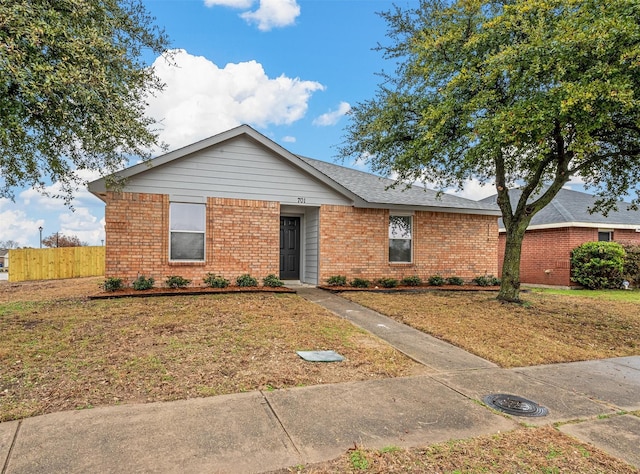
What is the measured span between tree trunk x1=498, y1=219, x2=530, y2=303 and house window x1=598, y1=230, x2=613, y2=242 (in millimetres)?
10141

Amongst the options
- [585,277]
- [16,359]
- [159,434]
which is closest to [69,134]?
[16,359]

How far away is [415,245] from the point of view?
13188mm

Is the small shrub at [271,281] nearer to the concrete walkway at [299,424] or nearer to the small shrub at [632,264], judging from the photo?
the concrete walkway at [299,424]

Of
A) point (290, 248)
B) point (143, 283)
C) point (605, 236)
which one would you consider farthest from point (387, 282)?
point (605, 236)

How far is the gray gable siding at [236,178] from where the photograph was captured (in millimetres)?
10398

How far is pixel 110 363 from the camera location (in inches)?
177

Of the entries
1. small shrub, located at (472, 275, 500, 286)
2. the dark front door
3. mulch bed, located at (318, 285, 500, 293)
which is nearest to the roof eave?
small shrub, located at (472, 275, 500, 286)

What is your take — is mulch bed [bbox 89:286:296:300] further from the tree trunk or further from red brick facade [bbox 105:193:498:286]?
the tree trunk

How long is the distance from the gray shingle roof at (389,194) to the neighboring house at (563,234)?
13.9ft

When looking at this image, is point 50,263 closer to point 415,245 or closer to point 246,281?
point 246,281

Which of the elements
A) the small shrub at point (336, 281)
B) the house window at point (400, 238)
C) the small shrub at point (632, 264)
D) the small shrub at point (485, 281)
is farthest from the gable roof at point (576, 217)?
the small shrub at point (336, 281)

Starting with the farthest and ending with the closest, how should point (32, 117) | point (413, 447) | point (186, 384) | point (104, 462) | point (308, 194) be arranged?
point (308, 194) < point (32, 117) < point (186, 384) < point (413, 447) < point (104, 462)

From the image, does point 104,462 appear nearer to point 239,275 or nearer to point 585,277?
point 239,275

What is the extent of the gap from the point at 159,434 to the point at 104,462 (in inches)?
17.4
